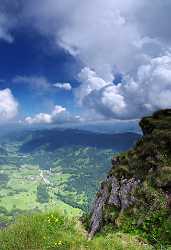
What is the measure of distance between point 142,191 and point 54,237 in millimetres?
8790

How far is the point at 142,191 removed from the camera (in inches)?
1391

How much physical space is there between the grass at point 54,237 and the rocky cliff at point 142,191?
162cm

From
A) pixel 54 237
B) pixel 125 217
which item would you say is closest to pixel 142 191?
pixel 125 217

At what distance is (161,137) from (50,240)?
15377mm

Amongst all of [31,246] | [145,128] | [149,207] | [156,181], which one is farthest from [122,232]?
[145,128]

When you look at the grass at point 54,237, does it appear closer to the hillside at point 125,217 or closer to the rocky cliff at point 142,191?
the hillside at point 125,217

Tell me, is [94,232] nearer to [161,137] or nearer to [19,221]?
[19,221]

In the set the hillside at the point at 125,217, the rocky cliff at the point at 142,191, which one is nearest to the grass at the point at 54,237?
the hillside at the point at 125,217

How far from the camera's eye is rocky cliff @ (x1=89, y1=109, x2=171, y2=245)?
32594 millimetres

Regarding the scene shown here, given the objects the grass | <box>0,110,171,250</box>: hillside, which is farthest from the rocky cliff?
the grass

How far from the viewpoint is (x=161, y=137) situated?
4000cm

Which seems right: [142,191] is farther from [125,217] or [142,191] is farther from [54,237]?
[54,237]

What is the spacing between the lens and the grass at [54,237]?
30234mm

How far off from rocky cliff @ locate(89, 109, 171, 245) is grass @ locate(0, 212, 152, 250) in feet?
5.31
